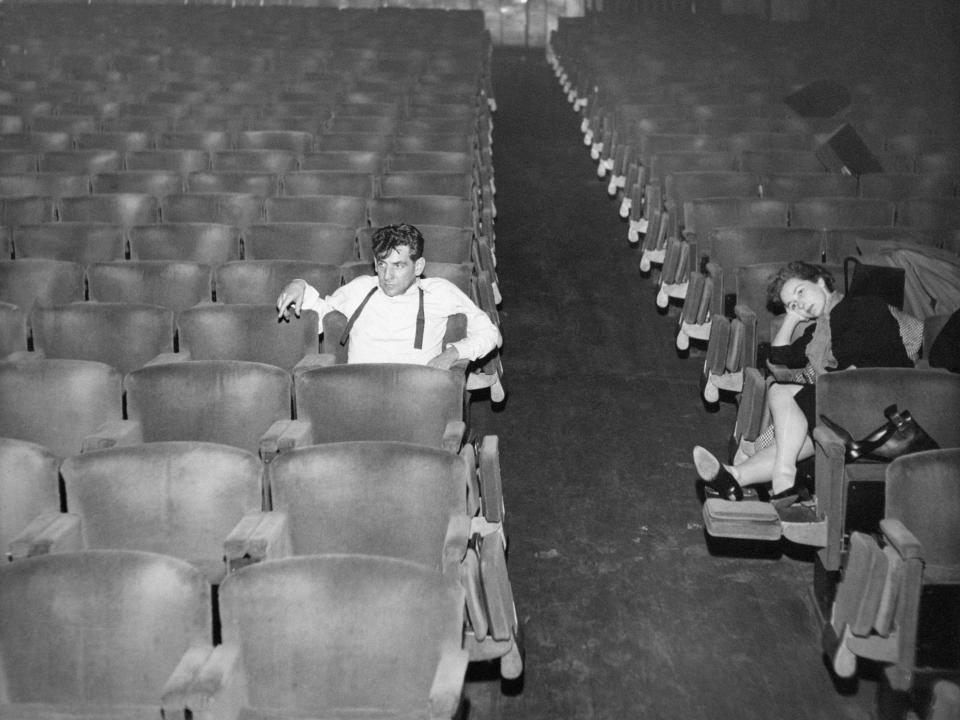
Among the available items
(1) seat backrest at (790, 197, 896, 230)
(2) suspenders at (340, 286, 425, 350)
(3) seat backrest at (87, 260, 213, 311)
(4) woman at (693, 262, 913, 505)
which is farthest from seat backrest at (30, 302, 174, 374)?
(1) seat backrest at (790, 197, 896, 230)

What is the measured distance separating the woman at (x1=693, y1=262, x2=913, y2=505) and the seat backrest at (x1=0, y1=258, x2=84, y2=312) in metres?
1.21

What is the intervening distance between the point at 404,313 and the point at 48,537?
0.66 meters

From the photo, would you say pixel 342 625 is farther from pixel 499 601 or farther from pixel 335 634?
pixel 499 601

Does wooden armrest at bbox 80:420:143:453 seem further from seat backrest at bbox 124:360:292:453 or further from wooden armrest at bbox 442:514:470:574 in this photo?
wooden armrest at bbox 442:514:470:574

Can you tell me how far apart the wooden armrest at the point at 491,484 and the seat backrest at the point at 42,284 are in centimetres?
100

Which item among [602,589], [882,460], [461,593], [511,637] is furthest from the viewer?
[602,589]

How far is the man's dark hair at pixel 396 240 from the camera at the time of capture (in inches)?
57.0

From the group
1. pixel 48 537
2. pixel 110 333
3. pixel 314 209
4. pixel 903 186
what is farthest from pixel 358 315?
pixel 903 186

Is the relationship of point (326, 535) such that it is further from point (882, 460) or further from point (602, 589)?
point (882, 460)

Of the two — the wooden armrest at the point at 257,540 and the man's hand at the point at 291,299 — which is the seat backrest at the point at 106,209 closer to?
the man's hand at the point at 291,299

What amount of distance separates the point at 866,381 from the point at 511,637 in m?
0.62

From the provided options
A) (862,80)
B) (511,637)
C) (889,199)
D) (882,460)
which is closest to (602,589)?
(511,637)

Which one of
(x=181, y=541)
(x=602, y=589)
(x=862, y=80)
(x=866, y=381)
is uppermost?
(x=862, y=80)

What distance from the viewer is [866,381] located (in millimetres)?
1279
